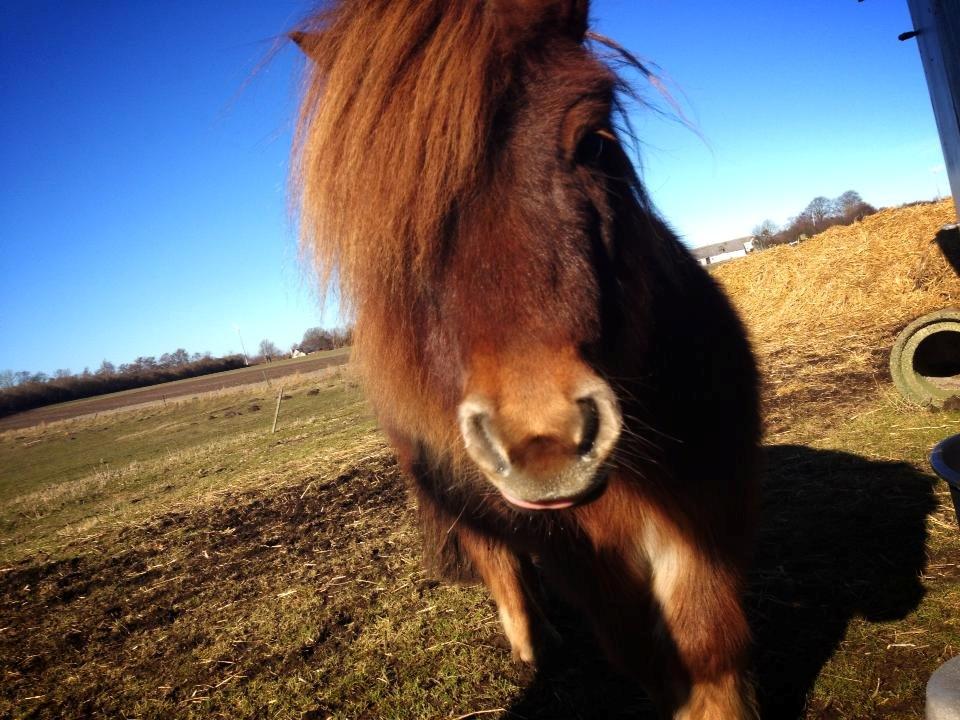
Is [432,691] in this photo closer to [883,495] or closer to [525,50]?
[525,50]

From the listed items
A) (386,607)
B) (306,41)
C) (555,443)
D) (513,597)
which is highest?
(306,41)

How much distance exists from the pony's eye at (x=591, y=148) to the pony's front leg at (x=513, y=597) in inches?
86.1

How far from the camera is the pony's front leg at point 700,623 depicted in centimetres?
200

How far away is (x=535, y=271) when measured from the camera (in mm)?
1264

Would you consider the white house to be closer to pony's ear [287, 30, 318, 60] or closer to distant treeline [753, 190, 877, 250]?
distant treeline [753, 190, 877, 250]

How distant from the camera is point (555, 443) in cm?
113

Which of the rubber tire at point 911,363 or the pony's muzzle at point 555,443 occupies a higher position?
the pony's muzzle at point 555,443

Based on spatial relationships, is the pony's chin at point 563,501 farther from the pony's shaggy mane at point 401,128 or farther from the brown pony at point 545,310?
the pony's shaggy mane at point 401,128

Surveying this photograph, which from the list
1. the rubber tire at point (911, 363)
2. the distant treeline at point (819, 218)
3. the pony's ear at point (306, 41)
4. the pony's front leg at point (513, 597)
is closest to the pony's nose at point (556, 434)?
the pony's ear at point (306, 41)

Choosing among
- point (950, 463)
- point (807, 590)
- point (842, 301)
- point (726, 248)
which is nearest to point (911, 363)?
point (950, 463)

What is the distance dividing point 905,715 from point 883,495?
2.17 meters

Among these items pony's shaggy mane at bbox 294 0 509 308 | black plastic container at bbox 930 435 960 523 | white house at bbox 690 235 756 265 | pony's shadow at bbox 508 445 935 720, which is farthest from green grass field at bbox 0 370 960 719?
white house at bbox 690 235 756 265

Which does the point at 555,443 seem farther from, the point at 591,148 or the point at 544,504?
the point at 591,148

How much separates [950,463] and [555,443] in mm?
2632
